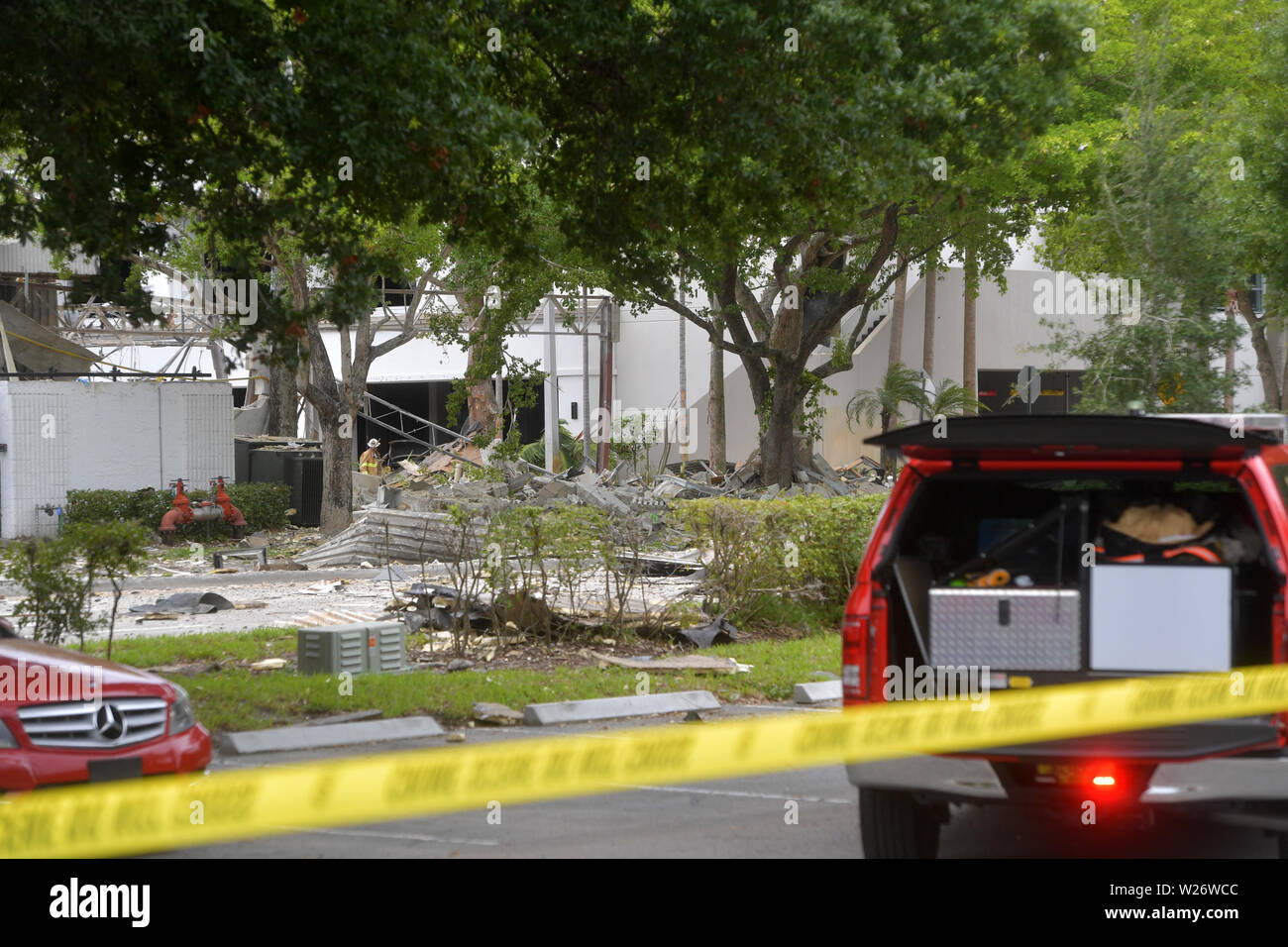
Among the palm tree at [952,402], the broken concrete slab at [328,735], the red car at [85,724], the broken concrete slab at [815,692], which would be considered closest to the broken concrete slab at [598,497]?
the palm tree at [952,402]

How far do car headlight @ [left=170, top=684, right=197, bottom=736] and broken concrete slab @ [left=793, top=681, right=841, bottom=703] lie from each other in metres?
5.47

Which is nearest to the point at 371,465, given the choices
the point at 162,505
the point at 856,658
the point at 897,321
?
the point at 162,505

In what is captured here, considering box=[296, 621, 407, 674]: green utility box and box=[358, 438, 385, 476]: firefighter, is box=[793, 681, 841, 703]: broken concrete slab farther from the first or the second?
box=[358, 438, 385, 476]: firefighter

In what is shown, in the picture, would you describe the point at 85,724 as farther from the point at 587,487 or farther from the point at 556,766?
the point at 587,487

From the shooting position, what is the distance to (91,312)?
37531 mm

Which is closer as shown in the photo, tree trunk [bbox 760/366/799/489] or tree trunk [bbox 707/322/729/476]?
tree trunk [bbox 760/366/799/489]

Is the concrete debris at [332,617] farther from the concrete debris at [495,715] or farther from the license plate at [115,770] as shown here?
the license plate at [115,770]

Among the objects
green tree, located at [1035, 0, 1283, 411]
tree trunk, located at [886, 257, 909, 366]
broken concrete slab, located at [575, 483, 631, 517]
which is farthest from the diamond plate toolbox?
tree trunk, located at [886, 257, 909, 366]

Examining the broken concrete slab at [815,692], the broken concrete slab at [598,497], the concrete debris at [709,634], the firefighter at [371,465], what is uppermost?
the firefighter at [371,465]

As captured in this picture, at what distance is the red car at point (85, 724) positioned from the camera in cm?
562

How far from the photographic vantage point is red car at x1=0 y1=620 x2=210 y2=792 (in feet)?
18.4
